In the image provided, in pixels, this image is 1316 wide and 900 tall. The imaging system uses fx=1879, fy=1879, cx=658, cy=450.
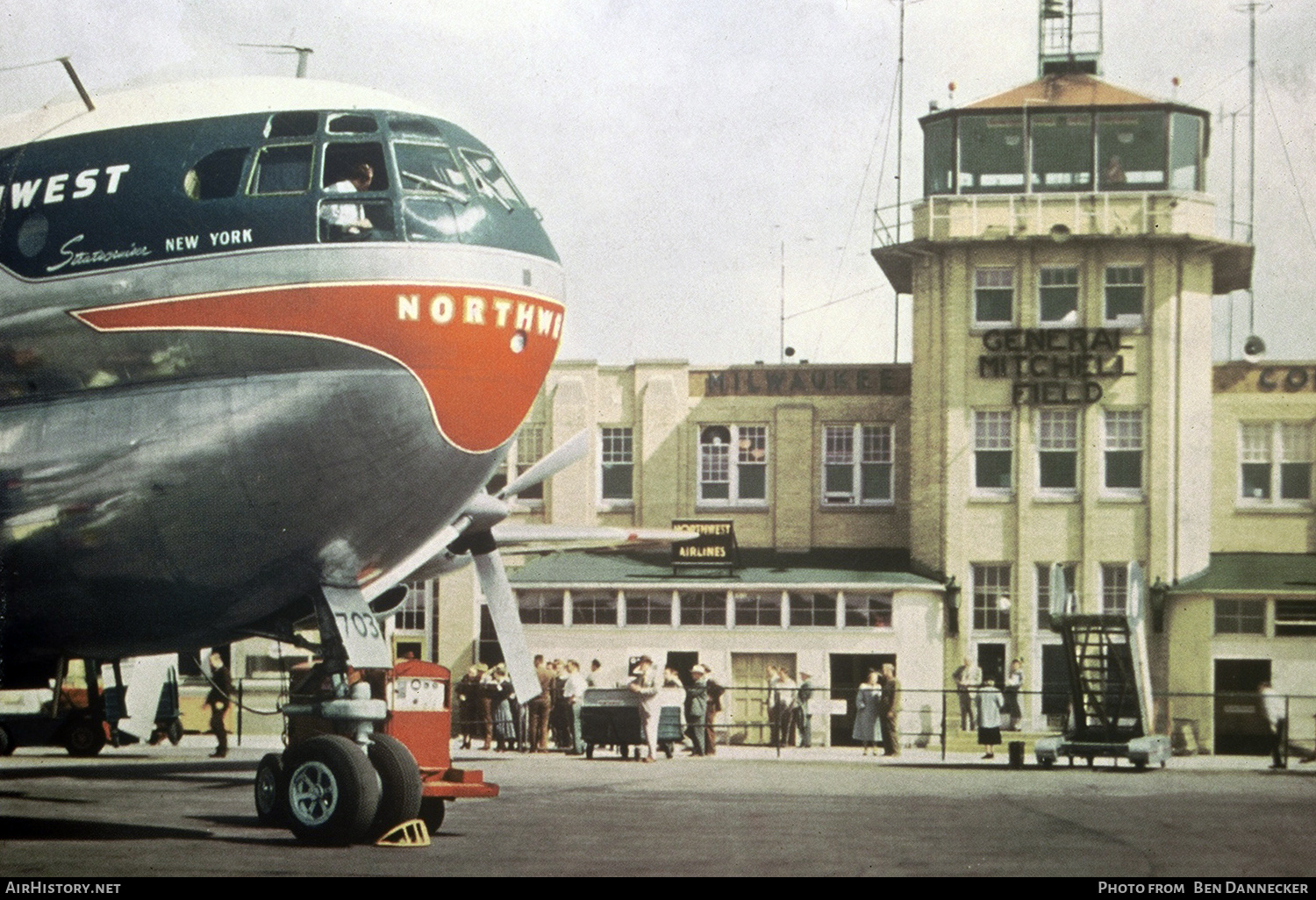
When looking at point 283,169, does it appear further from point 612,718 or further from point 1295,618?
point 1295,618

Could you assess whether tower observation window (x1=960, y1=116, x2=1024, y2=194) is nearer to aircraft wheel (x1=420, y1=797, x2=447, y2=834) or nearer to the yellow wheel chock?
aircraft wheel (x1=420, y1=797, x2=447, y2=834)

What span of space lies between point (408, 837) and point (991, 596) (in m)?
35.5

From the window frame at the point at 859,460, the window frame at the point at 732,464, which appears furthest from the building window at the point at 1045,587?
the window frame at the point at 732,464

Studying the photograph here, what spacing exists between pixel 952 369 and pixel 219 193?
122 ft

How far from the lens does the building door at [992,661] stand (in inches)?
2060

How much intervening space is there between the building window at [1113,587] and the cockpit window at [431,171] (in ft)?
120

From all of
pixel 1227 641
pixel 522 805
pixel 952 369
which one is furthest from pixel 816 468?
pixel 522 805

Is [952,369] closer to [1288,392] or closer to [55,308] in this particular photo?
[1288,392]

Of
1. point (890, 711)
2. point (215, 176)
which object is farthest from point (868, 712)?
point (215, 176)

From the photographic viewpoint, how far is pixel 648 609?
53625mm

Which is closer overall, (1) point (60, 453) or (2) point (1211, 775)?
(1) point (60, 453)

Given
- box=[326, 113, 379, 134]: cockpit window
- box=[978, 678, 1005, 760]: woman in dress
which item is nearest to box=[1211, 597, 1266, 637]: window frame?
box=[978, 678, 1005, 760]: woman in dress

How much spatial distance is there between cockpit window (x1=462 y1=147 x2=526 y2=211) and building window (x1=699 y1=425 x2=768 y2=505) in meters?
36.6

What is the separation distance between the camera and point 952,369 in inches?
2115
